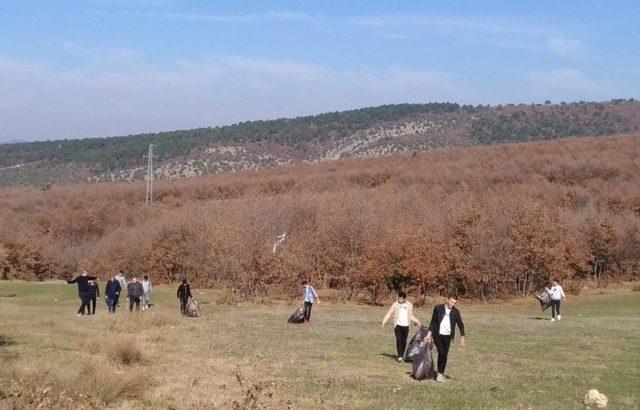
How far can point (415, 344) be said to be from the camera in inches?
Result: 733


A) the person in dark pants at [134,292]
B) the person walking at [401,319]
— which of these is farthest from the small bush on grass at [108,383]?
the person in dark pants at [134,292]

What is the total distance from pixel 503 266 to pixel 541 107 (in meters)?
145

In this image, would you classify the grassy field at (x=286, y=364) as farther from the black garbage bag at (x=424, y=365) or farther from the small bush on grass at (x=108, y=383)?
the black garbage bag at (x=424, y=365)

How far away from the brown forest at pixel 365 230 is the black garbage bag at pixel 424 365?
1141 inches

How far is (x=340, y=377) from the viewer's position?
16.5 m

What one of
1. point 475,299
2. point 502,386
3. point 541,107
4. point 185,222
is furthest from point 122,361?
Result: point 541,107

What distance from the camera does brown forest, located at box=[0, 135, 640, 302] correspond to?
49.1 m

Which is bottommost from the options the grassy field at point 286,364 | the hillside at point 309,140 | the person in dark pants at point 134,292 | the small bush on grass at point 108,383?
the person in dark pants at point 134,292

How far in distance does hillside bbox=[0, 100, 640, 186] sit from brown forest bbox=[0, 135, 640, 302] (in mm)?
48934

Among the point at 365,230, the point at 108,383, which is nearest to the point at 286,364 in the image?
the point at 108,383

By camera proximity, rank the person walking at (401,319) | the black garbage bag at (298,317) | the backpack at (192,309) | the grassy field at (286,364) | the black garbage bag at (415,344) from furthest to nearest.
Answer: the backpack at (192,309)
the black garbage bag at (298,317)
the person walking at (401,319)
the black garbage bag at (415,344)
the grassy field at (286,364)

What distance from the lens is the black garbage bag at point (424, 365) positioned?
16500 millimetres

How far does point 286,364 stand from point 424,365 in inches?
136

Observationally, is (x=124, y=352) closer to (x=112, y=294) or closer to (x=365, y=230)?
(x=112, y=294)
